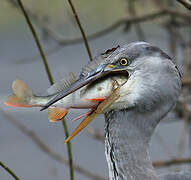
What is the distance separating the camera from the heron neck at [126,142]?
83 cm

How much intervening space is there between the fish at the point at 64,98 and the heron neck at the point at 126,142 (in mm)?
58

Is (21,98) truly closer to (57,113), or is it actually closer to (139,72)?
(57,113)

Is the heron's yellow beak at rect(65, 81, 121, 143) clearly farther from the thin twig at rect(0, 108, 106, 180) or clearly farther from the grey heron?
the thin twig at rect(0, 108, 106, 180)

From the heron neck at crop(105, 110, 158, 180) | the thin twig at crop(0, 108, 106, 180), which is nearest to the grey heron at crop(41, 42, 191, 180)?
the heron neck at crop(105, 110, 158, 180)

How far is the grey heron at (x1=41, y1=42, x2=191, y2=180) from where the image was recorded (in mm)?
791

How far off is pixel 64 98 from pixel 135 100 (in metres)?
0.13

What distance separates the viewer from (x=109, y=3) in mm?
3027

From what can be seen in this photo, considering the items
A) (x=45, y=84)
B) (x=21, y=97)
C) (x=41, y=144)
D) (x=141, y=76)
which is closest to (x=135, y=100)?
(x=141, y=76)

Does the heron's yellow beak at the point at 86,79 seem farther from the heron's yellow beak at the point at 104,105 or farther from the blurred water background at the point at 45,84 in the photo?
the blurred water background at the point at 45,84

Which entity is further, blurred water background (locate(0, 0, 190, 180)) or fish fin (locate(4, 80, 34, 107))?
blurred water background (locate(0, 0, 190, 180))

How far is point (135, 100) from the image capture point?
2.63 feet

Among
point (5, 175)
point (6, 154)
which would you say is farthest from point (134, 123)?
point (6, 154)

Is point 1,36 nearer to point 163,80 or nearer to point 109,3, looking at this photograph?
point 109,3

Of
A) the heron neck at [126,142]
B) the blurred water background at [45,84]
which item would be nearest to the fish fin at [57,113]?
the heron neck at [126,142]
